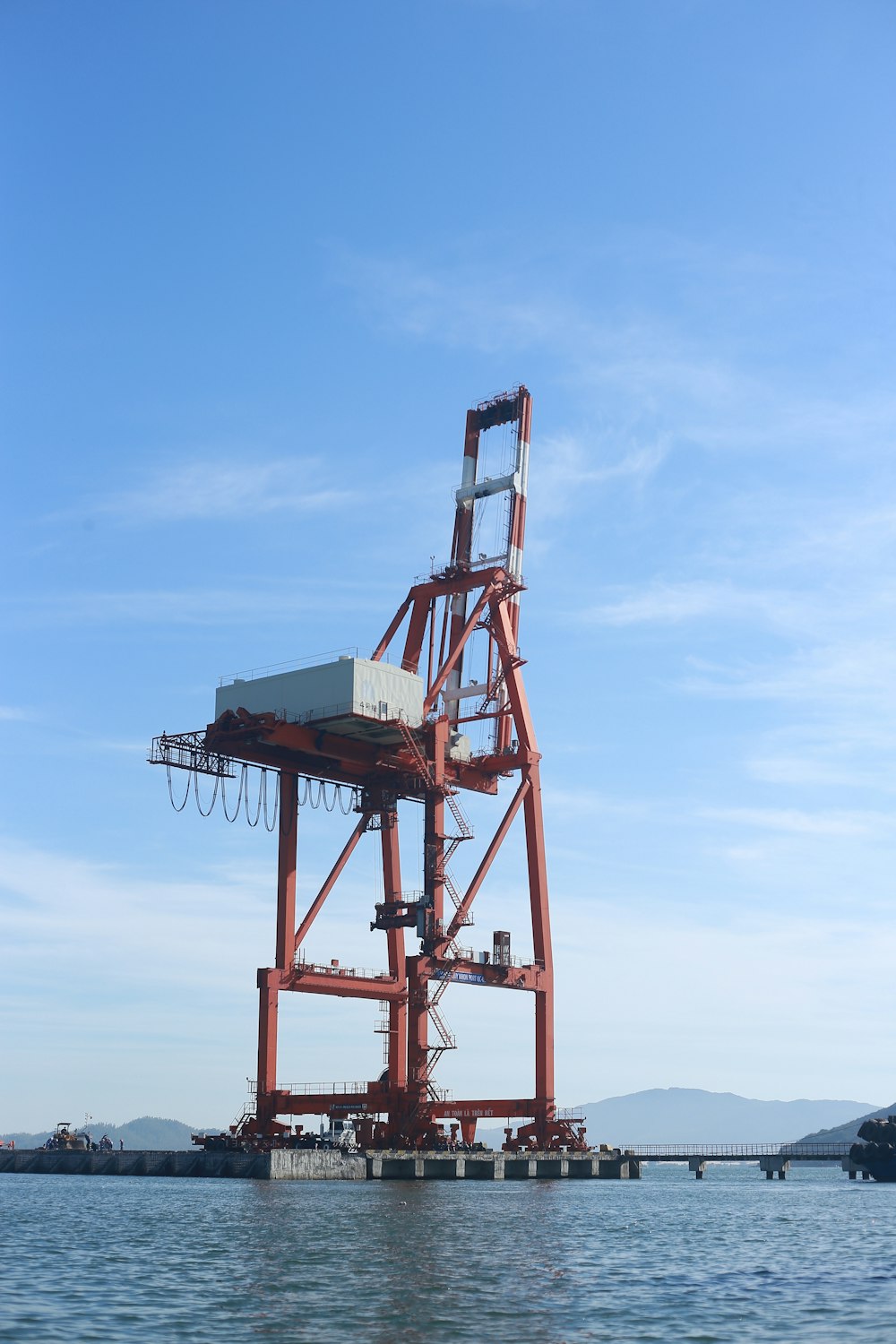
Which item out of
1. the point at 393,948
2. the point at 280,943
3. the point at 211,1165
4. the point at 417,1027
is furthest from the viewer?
the point at 393,948

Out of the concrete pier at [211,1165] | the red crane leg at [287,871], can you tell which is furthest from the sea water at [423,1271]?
the red crane leg at [287,871]

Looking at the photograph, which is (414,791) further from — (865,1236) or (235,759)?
(865,1236)

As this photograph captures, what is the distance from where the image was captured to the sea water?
20656 millimetres

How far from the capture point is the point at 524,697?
64.4m

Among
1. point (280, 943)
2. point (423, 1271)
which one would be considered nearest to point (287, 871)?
point (280, 943)

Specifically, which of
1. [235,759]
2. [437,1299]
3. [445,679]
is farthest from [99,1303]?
[445,679]

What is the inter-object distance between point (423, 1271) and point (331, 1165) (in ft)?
93.0

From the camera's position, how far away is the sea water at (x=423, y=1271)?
20656mm

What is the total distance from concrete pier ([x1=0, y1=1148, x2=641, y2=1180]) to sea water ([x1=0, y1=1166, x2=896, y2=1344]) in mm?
6036

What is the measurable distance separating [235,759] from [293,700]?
3.45 meters

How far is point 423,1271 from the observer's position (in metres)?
26.1

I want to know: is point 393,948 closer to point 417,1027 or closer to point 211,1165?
point 417,1027

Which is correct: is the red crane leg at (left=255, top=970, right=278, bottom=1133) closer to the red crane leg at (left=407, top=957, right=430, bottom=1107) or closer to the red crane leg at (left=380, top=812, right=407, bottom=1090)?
the red crane leg at (left=407, top=957, right=430, bottom=1107)

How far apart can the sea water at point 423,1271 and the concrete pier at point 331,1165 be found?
6.04m
